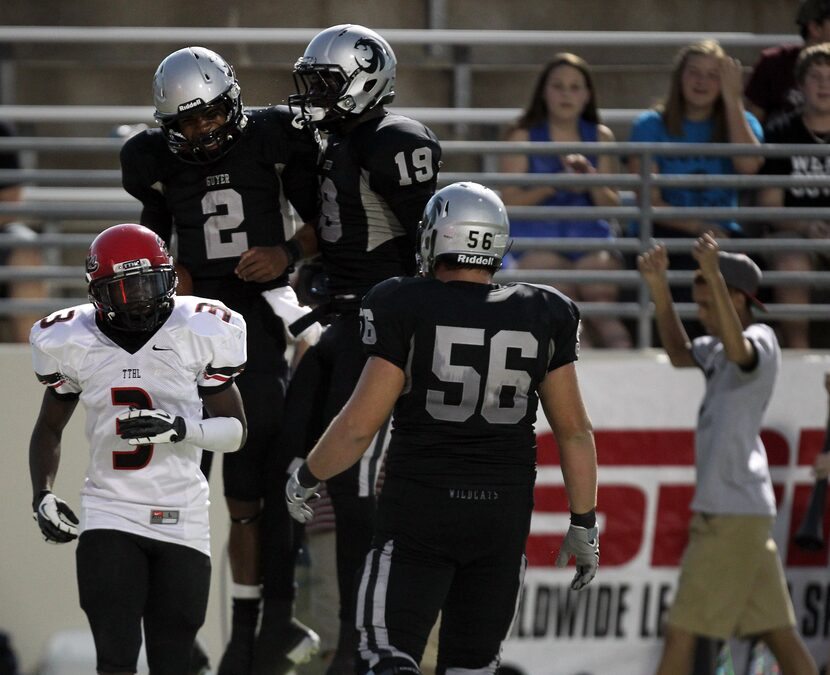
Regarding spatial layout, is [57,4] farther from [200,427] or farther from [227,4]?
[200,427]

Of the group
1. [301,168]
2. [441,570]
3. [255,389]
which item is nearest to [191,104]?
[301,168]

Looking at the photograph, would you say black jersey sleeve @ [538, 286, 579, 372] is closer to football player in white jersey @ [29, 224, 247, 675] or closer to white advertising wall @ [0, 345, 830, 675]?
football player in white jersey @ [29, 224, 247, 675]

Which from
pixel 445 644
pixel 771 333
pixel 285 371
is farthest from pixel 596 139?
pixel 445 644

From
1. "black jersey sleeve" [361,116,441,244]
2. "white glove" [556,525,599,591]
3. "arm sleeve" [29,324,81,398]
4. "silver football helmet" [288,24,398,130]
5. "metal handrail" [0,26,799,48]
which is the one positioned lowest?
"white glove" [556,525,599,591]

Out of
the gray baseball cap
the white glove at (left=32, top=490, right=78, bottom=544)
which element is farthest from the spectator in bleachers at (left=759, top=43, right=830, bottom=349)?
the white glove at (left=32, top=490, right=78, bottom=544)

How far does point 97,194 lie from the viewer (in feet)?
27.1

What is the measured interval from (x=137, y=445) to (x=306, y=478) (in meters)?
0.53

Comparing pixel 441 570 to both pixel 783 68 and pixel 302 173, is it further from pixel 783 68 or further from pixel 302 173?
pixel 783 68

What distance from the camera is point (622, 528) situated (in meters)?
7.02

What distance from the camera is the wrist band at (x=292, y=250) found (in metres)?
5.29

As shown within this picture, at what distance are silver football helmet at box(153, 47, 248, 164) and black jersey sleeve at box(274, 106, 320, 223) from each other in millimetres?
195

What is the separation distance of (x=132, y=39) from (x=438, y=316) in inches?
175

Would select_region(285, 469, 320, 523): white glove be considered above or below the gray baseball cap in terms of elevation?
below

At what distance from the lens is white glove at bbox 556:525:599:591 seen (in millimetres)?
4414
